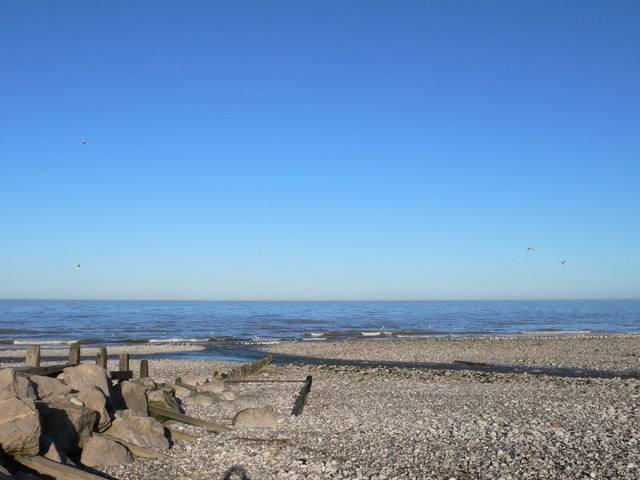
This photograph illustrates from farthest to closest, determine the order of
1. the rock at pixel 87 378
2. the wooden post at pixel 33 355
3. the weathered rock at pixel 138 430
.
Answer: the wooden post at pixel 33 355
the rock at pixel 87 378
the weathered rock at pixel 138 430

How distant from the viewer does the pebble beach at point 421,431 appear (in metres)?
9.81

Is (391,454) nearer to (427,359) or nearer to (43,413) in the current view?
(43,413)

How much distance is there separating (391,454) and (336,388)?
909 cm

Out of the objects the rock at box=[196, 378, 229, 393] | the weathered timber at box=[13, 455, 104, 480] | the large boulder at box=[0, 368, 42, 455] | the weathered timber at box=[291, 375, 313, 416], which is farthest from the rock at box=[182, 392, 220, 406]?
the weathered timber at box=[13, 455, 104, 480]

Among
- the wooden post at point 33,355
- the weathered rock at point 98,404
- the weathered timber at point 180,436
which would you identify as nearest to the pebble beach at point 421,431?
the weathered timber at point 180,436

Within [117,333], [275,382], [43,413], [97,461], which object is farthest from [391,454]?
[117,333]

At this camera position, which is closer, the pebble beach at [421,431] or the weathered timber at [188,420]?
the pebble beach at [421,431]

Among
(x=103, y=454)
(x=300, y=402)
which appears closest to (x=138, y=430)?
(x=103, y=454)

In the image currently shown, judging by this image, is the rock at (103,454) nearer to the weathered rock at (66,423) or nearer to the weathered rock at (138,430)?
the weathered rock at (66,423)

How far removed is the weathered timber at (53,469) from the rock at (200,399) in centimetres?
760

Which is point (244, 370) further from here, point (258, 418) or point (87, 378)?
point (87, 378)

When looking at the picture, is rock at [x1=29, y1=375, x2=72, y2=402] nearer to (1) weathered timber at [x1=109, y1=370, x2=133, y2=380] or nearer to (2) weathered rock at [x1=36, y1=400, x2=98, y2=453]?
(2) weathered rock at [x1=36, y1=400, x2=98, y2=453]

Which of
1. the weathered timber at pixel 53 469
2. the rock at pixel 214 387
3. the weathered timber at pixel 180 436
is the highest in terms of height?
the weathered timber at pixel 53 469

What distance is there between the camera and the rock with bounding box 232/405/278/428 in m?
13.1
